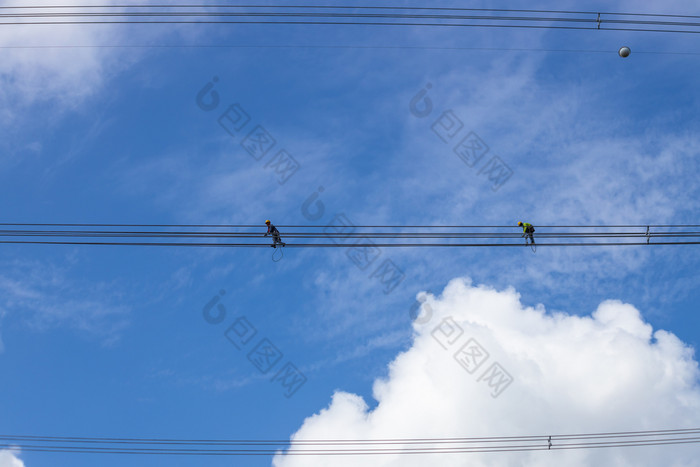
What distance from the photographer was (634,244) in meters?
26.3

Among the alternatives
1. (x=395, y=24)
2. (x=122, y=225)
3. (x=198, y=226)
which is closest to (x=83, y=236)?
(x=122, y=225)

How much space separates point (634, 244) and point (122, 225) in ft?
68.8

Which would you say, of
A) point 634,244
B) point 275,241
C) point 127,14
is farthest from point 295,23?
point 634,244

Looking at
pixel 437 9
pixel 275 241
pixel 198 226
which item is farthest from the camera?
pixel 275 241

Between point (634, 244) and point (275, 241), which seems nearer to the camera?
point (634, 244)

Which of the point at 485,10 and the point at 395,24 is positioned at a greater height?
the point at 395,24

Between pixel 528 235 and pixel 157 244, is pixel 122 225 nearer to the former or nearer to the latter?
pixel 157 244

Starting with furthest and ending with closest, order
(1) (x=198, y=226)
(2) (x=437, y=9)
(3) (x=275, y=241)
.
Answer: (3) (x=275, y=241) < (2) (x=437, y=9) < (1) (x=198, y=226)

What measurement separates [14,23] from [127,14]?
4665 mm

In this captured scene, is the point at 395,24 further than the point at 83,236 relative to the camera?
Yes

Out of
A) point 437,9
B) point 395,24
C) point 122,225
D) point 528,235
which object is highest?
point 395,24

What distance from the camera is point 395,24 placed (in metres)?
29.6

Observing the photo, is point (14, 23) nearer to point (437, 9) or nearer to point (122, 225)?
point (122, 225)

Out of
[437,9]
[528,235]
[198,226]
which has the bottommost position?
[528,235]
